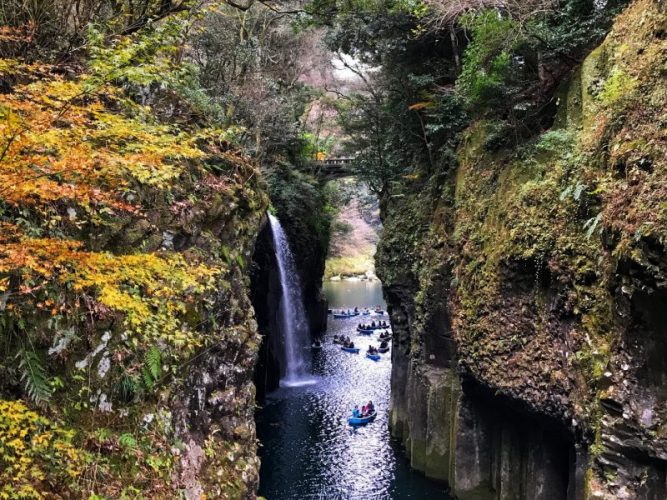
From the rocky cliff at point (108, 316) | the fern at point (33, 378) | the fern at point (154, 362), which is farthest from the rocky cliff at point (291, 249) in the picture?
the fern at point (33, 378)

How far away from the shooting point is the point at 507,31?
1256 cm

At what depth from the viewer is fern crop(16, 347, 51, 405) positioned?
19.2ft

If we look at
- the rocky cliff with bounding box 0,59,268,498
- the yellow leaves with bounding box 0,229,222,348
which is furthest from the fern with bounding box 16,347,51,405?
the yellow leaves with bounding box 0,229,222,348

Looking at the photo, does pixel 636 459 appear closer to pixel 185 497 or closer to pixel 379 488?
pixel 185 497

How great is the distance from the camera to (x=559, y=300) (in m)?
10.0

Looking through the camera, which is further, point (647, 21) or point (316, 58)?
point (316, 58)

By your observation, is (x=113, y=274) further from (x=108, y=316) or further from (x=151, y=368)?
(x=151, y=368)

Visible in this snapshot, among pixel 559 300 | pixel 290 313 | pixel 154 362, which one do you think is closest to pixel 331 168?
pixel 290 313

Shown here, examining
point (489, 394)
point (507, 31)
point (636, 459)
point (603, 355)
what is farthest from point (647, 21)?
point (489, 394)

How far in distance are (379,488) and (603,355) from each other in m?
8.97

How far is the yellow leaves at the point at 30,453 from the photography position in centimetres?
497

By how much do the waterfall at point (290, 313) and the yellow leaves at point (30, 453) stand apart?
19703 mm

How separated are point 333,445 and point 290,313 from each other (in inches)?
441

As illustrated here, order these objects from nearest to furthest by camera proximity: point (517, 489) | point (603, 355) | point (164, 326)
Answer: point (164, 326) < point (603, 355) < point (517, 489)
